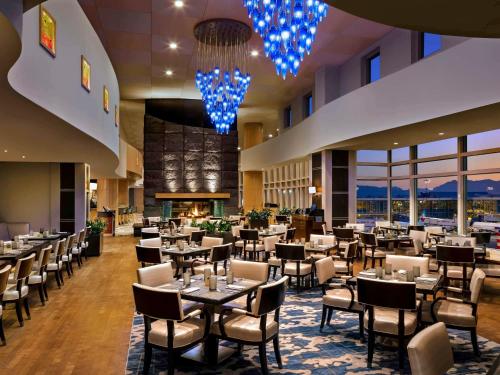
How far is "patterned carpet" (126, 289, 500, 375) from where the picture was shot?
4047 millimetres

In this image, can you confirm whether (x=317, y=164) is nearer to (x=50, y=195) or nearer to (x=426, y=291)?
(x=50, y=195)

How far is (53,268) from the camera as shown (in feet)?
24.6

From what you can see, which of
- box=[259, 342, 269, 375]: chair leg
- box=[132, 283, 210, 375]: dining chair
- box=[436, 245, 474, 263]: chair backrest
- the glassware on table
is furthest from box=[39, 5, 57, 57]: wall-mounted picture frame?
box=[436, 245, 474, 263]: chair backrest

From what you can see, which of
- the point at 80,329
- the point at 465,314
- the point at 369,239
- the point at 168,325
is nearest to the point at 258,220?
the point at 369,239

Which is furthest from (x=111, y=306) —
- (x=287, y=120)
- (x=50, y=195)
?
(x=287, y=120)

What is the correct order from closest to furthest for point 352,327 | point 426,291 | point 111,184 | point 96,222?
point 426,291
point 352,327
point 96,222
point 111,184

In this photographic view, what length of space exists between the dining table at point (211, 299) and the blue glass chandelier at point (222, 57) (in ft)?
23.0

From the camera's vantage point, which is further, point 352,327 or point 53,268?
point 53,268

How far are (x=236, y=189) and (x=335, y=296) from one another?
13840 millimetres

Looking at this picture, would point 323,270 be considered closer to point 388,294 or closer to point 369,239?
point 388,294

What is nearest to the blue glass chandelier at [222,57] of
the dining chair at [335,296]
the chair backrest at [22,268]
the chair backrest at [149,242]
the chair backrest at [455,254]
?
the chair backrest at [149,242]

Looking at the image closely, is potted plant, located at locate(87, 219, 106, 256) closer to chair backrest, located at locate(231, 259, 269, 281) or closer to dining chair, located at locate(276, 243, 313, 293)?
dining chair, located at locate(276, 243, 313, 293)

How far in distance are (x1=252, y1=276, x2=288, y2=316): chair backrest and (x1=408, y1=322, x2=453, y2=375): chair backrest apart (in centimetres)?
162

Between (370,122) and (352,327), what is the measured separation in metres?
6.09
